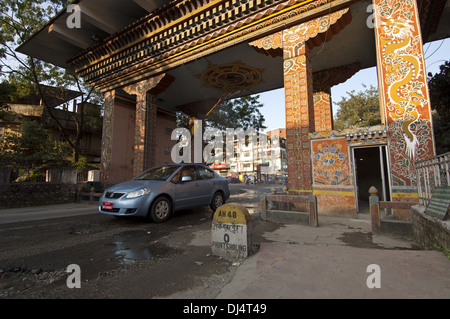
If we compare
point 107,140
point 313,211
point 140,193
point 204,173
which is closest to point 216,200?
→ point 204,173

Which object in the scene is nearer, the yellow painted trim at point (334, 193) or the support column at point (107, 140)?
the yellow painted trim at point (334, 193)

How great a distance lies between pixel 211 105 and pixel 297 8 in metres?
9.67

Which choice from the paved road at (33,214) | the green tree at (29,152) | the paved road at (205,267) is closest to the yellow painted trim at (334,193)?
the paved road at (205,267)

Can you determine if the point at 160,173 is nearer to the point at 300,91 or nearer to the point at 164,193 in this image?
the point at 164,193

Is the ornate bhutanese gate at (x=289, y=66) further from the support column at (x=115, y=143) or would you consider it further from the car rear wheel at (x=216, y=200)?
the car rear wheel at (x=216, y=200)

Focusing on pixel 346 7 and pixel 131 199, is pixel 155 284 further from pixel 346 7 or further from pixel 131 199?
pixel 346 7

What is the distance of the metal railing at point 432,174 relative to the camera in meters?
3.28

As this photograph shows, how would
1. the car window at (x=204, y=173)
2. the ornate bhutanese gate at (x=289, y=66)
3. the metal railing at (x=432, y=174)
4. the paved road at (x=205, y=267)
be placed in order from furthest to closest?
the car window at (x=204, y=173), the ornate bhutanese gate at (x=289, y=66), the metal railing at (x=432, y=174), the paved road at (x=205, y=267)

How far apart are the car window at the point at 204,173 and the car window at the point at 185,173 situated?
0.25 metres

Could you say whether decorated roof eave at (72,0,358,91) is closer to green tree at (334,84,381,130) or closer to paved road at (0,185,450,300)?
paved road at (0,185,450,300)
